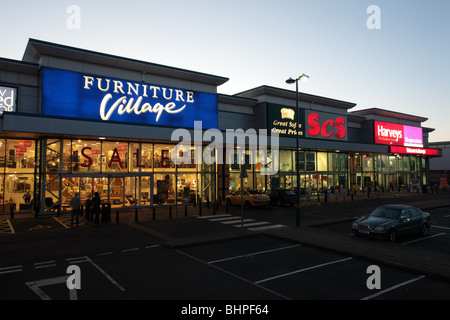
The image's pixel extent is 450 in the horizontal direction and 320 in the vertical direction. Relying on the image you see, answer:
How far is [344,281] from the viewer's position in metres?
8.23

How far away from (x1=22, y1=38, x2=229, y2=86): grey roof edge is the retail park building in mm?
75

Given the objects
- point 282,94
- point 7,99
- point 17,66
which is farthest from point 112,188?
point 282,94

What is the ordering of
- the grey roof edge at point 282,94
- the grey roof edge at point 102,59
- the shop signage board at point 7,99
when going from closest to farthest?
the shop signage board at point 7,99, the grey roof edge at point 102,59, the grey roof edge at point 282,94

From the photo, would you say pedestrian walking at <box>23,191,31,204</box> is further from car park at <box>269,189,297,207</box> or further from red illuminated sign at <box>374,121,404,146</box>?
red illuminated sign at <box>374,121,404,146</box>

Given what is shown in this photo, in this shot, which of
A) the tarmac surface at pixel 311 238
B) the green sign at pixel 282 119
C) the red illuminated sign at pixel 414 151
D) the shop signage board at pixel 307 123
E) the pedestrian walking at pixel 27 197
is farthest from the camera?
the red illuminated sign at pixel 414 151

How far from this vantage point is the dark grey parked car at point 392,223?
12.5m

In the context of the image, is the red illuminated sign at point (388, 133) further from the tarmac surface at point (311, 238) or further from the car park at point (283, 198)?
the tarmac surface at point (311, 238)

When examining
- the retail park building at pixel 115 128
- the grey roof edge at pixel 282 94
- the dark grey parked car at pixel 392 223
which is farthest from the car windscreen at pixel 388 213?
the grey roof edge at pixel 282 94

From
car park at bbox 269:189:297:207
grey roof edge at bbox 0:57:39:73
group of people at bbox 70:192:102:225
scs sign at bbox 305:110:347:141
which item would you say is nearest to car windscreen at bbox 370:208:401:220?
car park at bbox 269:189:297:207

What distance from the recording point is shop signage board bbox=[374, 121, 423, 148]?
1833 inches

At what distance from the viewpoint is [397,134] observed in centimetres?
4991

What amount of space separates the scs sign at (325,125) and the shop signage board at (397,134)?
27.1 ft
